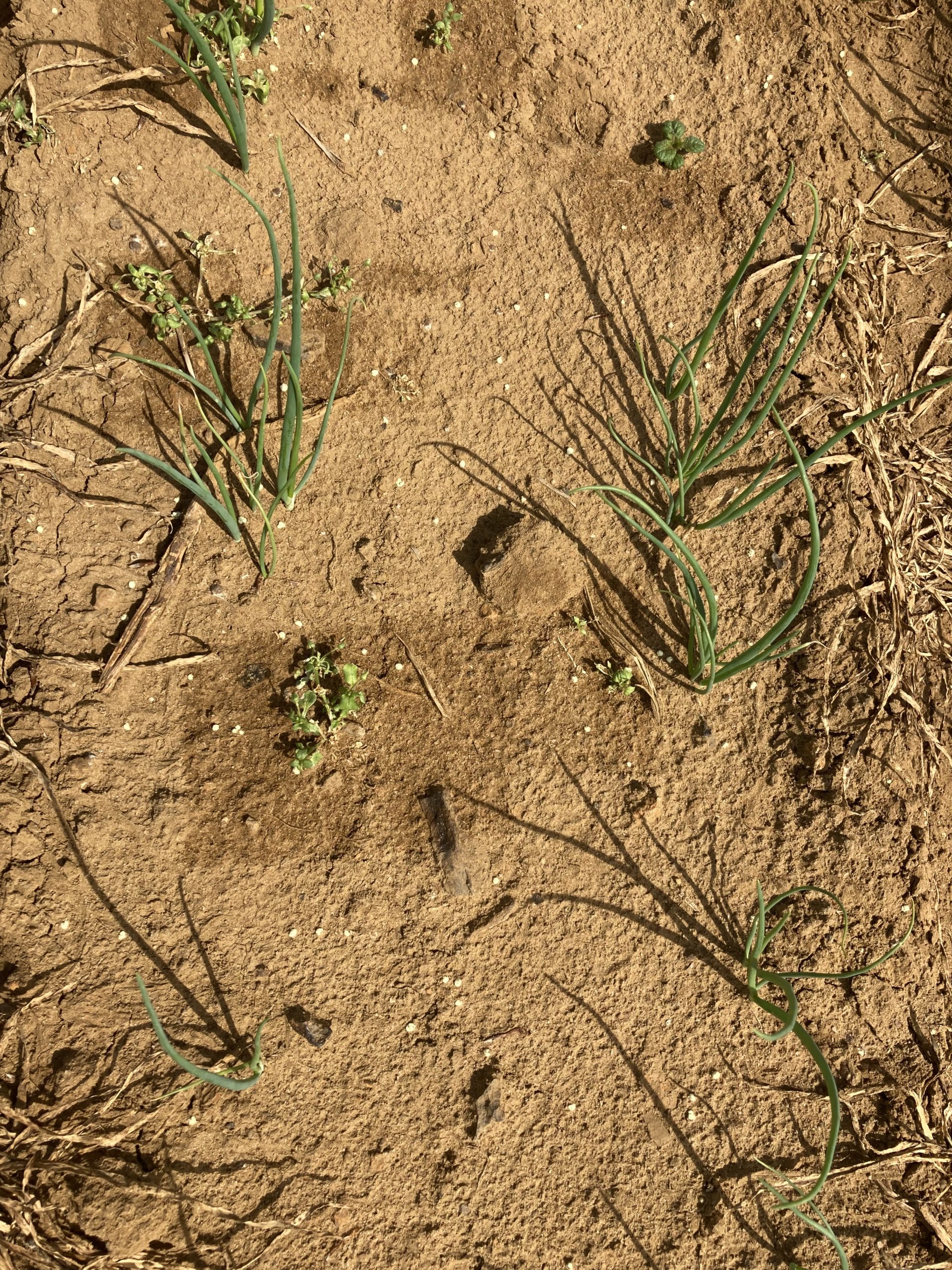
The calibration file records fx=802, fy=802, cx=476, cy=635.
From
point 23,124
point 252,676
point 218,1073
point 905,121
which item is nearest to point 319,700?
point 252,676

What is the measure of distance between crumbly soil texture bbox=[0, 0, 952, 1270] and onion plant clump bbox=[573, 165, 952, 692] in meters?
0.06

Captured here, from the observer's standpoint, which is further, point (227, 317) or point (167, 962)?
point (227, 317)

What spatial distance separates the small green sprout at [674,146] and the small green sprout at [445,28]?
2.14 feet

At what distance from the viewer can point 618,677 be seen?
6.73 ft

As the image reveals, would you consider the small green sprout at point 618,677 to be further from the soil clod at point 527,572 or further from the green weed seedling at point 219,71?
the green weed seedling at point 219,71

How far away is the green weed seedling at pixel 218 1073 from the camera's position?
4.79 ft

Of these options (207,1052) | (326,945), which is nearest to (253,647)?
(326,945)

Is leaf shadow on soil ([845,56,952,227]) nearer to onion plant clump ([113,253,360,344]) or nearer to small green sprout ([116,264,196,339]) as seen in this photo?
onion plant clump ([113,253,360,344])

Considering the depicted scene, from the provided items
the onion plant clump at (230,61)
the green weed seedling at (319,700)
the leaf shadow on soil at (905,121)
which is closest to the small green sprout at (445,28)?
the onion plant clump at (230,61)

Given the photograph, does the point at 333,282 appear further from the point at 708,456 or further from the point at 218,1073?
the point at 218,1073

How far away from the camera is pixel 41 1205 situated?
171cm

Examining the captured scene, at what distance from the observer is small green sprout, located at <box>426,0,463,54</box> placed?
87.9 inches

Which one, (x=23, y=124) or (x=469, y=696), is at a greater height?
(x=23, y=124)

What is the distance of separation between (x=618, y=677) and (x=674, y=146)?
153 cm
